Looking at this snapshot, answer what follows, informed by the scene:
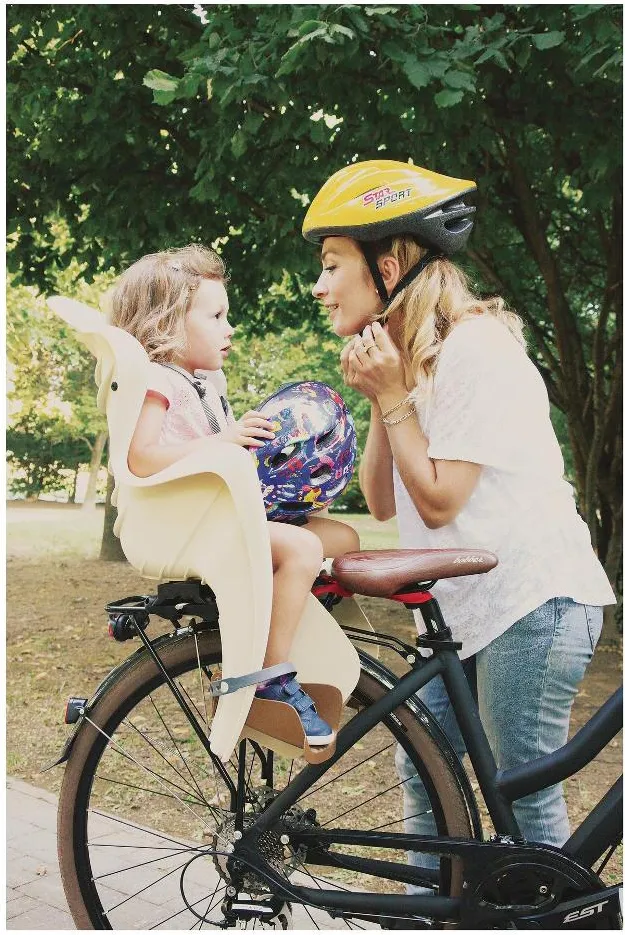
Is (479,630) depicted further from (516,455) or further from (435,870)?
(435,870)

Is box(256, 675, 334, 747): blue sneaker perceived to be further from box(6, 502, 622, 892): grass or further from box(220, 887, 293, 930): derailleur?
box(6, 502, 622, 892): grass

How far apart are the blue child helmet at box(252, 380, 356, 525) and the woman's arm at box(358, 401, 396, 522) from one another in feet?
0.52

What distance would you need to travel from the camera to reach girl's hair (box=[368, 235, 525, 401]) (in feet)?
7.57

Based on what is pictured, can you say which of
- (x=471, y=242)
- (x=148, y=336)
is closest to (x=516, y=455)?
(x=148, y=336)

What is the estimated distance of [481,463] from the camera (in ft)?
7.25

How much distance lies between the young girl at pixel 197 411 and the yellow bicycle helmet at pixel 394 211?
15.6 inches

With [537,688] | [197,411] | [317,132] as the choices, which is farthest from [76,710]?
[317,132]

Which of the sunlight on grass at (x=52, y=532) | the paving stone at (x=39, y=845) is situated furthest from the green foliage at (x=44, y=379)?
the paving stone at (x=39, y=845)

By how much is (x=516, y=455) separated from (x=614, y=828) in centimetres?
89

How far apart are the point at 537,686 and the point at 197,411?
109 cm

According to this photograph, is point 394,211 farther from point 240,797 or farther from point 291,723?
point 240,797

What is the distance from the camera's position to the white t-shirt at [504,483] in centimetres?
222

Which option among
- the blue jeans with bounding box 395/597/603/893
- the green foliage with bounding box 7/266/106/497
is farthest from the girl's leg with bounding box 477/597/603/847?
the green foliage with bounding box 7/266/106/497

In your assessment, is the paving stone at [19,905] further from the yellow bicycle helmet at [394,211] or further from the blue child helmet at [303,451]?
the yellow bicycle helmet at [394,211]
